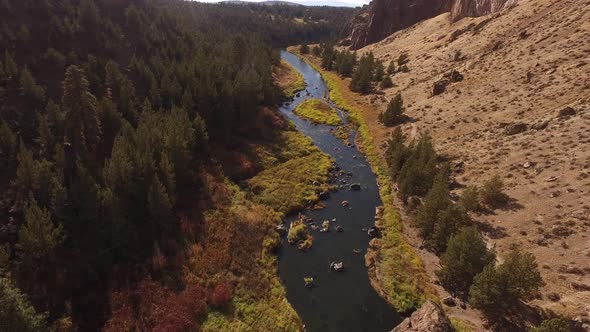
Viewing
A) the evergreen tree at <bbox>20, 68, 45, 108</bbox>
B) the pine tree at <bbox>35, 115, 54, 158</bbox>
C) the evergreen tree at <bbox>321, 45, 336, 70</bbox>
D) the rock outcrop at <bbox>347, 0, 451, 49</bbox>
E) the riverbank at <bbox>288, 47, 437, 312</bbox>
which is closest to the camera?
the riverbank at <bbox>288, 47, 437, 312</bbox>

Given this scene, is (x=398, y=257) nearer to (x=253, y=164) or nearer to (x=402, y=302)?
(x=402, y=302)

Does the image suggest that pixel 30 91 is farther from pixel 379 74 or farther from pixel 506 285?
pixel 379 74

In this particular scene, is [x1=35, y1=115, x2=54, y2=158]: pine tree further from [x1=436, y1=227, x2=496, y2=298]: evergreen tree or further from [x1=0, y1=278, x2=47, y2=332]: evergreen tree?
[x1=436, y1=227, x2=496, y2=298]: evergreen tree

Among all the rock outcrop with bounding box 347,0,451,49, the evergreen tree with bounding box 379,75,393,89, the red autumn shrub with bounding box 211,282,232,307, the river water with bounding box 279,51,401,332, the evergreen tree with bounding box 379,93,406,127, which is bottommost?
the red autumn shrub with bounding box 211,282,232,307

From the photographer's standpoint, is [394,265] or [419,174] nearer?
[394,265]

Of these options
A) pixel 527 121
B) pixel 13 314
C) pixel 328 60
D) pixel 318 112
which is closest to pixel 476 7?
pixel 328 60

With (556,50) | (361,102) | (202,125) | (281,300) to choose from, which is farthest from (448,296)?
(361,102)

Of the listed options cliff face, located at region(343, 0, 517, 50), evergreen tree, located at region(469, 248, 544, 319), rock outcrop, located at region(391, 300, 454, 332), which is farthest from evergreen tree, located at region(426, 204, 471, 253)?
cliff face, located at region(343, 0, 517, 50)
